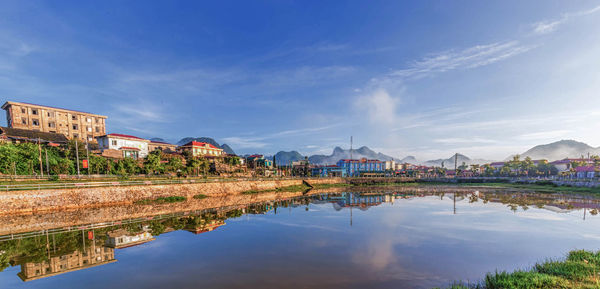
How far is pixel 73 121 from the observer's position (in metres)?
64.1

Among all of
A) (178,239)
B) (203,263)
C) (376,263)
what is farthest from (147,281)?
(376,263)

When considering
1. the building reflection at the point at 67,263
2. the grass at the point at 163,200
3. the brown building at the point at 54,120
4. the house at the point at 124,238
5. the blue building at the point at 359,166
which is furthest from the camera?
the blue building at the point at 359,166

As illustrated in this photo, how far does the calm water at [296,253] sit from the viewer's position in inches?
403

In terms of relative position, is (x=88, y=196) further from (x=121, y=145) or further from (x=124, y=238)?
(x=121, y=145)

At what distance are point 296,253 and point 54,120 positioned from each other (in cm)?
8365

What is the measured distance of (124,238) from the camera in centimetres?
1678

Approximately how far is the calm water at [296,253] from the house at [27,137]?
4863cm

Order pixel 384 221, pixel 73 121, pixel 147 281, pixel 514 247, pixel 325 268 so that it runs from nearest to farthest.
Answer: pixel 147 281, pixel 325 268, pixel 514 247, pixel 384 221, pixel 73 121

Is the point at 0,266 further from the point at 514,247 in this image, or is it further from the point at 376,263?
the point at 514,247

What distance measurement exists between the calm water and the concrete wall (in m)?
12.2

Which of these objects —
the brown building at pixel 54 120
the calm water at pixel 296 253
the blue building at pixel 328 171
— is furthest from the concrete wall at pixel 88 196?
the blue building at pixel 328 171

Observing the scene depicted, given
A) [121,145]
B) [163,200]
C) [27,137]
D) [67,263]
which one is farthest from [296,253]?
[121,145]

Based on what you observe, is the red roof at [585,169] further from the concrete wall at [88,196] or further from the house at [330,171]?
the concrete wall at [88,196]

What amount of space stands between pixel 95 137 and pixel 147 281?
262 ft
